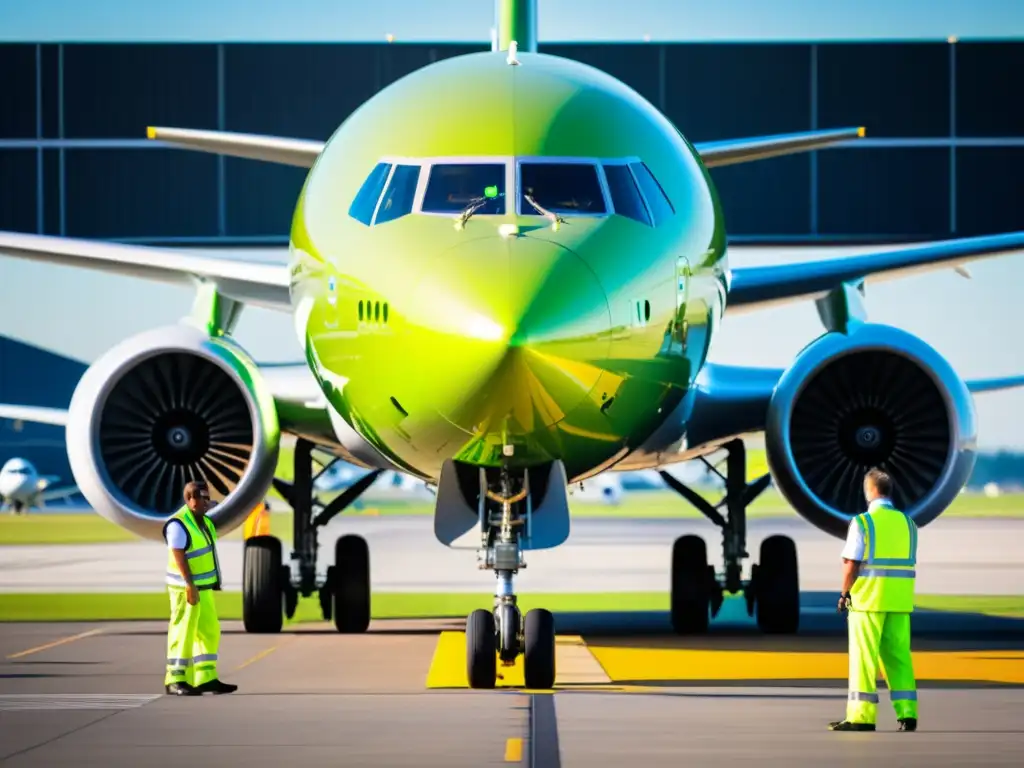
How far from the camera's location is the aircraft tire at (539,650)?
13.0 m

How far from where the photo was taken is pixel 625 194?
1308 centimetres

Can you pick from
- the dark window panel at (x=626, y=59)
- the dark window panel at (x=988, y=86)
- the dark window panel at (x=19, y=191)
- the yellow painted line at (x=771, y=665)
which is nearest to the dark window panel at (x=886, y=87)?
the dark window panel at (x=988, y=86)

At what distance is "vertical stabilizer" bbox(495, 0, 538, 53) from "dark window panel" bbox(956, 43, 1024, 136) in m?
19.3

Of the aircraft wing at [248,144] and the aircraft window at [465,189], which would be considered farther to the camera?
the aircraft wing at [248,144]

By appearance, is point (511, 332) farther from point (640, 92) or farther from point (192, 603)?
point (640, 92)

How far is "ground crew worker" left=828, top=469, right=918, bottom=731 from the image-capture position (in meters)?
11.4

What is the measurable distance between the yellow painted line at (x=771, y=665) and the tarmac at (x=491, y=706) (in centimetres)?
2

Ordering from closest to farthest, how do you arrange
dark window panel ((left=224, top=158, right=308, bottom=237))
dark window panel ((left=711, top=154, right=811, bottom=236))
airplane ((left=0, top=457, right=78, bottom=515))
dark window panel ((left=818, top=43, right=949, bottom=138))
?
dark window panel ((left=818, top=43, right=949, bottom=138)) < dark window panel ((left=711, top=154, right=811, bottom=236)) < dark window panel ((left=224, top=158, right=308, bottom=237)) < airplane ((left=0, top=457, right=78, bottom=515))

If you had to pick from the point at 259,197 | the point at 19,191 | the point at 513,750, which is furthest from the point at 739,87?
the point at 513,750

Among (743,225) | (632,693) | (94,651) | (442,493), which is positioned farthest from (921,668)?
(743,225)

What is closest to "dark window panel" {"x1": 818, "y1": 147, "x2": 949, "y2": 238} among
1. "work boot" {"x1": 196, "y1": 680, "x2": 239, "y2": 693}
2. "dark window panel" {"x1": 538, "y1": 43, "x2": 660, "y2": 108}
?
"dark window panel" {"x1": 538, "y1": 43, "x2": 660, "y2": 108}

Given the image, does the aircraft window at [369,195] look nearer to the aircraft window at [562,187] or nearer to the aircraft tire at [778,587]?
the aircraft window at [562,187]

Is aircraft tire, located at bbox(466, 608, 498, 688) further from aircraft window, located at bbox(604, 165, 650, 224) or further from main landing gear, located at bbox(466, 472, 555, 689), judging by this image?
aircraft window, located at bbox(604, 165, 650, 224)

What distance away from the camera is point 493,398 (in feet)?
39.2
